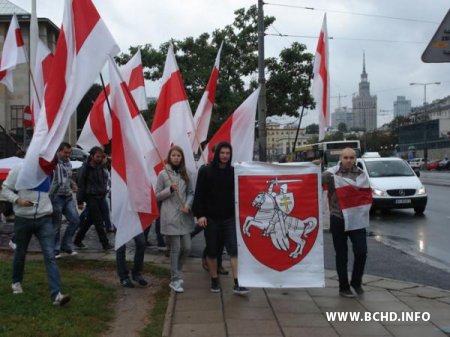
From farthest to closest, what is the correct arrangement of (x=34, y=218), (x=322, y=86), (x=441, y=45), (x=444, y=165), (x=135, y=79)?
(x=444, y=165)
(x=135, y=79)
(x=322, y=86)
(x=34, y=218)
(x=441, y=45)

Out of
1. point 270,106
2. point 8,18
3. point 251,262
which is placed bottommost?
point 251,262

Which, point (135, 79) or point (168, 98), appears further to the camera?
point (135, 79)

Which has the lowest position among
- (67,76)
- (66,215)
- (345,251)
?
(345,251)

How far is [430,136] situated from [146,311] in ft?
319

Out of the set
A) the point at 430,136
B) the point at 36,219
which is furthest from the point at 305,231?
the point at 430,136

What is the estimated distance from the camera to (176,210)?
6.38 m

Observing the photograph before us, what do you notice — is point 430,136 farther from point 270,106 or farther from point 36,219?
point 36,219

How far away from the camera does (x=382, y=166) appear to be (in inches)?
625

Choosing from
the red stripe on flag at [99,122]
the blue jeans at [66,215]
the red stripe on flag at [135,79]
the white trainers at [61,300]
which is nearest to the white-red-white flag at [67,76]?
the white trainers at [61,300]

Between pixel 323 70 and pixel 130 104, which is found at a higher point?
pixel 323 70

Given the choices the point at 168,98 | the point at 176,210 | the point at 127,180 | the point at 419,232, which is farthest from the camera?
the point at 419,232

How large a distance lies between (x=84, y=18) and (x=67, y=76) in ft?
2.30

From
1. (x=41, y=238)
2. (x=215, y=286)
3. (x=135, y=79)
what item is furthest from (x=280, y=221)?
(x=135, y=79)

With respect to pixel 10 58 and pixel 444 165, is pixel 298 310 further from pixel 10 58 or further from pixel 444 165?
pixel 444 165
